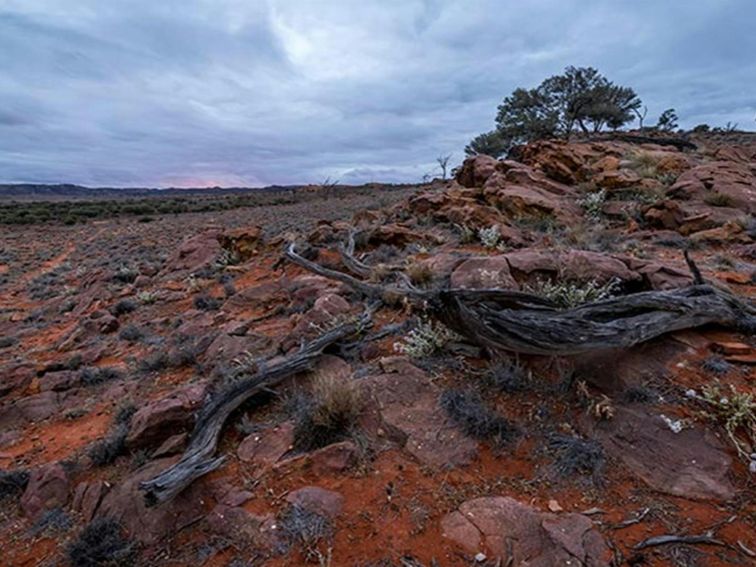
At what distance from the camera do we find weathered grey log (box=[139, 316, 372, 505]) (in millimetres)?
3219

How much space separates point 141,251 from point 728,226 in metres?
19.6

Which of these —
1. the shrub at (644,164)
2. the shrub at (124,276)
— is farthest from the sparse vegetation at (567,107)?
the shrub at (124,276)

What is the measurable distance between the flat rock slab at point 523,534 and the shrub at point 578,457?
0.40 m

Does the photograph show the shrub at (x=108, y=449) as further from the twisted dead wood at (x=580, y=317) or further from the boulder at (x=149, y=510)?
the twisted dead wood at (x=580, y=317)

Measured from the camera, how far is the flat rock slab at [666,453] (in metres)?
2.86

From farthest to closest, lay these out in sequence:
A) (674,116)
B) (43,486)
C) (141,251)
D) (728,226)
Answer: (674,116)
(141,251)
(728,226)
(43,486)

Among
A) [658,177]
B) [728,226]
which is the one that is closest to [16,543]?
[728,226]

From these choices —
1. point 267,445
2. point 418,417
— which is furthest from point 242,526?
point 418,417

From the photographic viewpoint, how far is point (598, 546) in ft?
8.26

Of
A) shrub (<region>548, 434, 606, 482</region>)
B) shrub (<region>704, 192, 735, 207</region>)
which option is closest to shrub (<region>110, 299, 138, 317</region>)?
shrub (<region>548, 434, 606, 482</region>)

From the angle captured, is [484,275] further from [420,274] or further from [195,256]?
[195,256]

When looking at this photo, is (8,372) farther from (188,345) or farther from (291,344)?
(291,344)

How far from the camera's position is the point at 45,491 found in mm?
3873

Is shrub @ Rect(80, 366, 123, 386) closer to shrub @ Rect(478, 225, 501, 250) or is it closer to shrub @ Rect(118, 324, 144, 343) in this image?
shrub @ Rect(118, 324, 144, 343)
